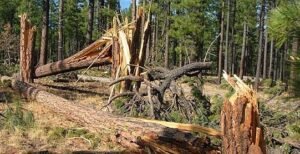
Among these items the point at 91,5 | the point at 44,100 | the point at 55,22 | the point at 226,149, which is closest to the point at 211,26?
the point at 91,5

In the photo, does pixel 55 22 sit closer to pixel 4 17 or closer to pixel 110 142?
pixel 4 17

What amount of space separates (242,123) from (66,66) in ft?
30.5

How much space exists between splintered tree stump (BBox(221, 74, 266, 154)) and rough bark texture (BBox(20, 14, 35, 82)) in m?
10.2

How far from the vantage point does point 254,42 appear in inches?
2283

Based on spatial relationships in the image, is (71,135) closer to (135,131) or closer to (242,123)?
(135,131)

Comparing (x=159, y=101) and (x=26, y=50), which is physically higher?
(x=26, y=50)

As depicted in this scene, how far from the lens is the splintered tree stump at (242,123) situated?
16.3 ft

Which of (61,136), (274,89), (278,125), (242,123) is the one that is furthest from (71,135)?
(274,89)

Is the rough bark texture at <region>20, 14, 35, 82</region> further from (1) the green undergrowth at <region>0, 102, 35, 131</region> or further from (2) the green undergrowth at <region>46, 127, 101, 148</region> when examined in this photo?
(2) the green undergrowth at <region>46, 127, 101, 148</region>

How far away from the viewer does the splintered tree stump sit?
498 centimetres

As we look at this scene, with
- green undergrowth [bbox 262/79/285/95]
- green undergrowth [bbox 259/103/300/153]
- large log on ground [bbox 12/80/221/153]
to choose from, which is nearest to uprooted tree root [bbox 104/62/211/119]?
large log on ground [bbox 12/80/221/153]

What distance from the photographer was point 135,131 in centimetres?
753

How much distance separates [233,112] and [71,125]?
496cm

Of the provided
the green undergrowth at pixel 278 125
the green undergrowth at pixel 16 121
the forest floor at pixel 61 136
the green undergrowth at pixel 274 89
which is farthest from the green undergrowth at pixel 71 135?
the green undergrowth at pixel 274 89
